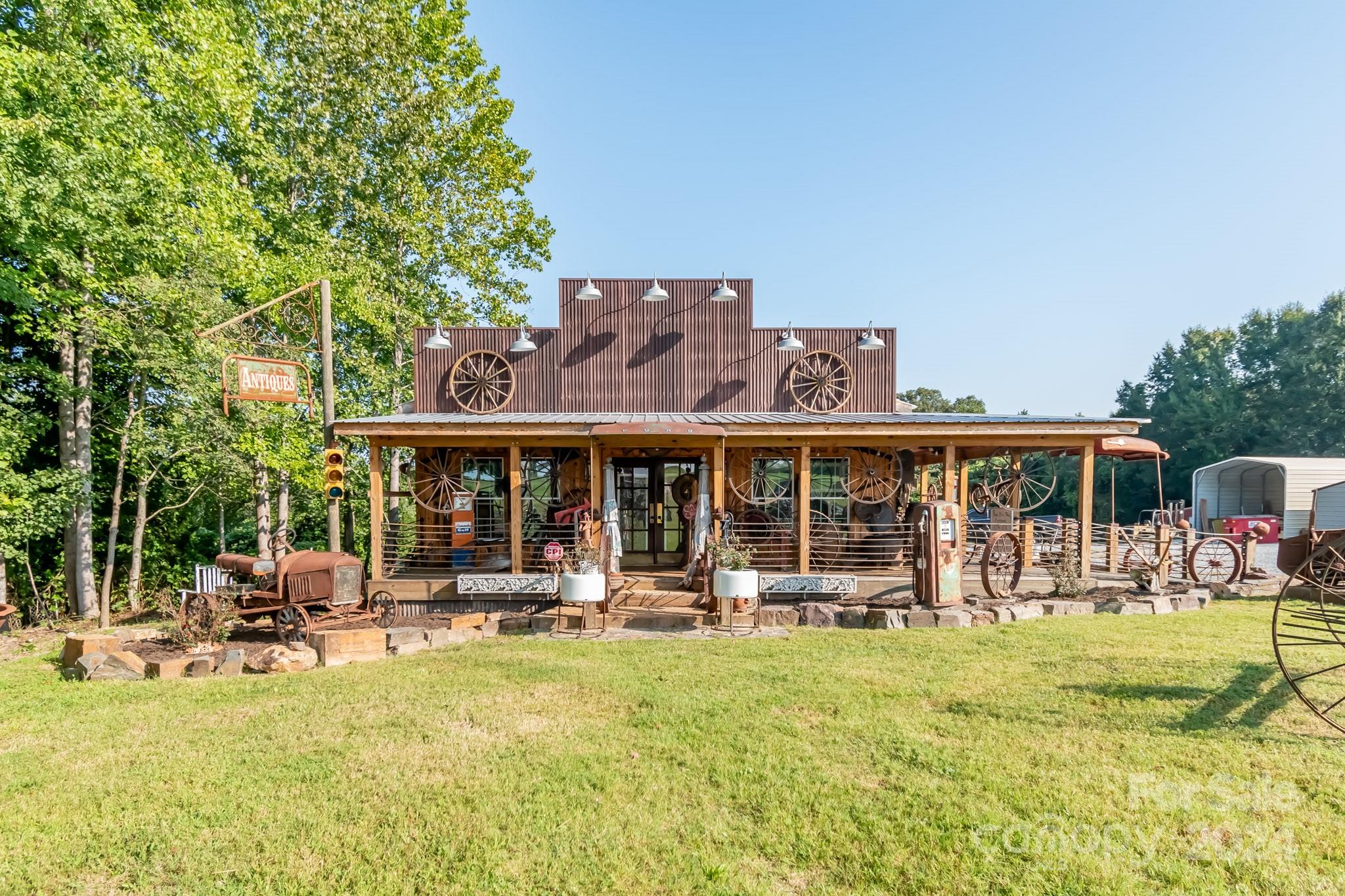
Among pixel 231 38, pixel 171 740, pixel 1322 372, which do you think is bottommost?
pixel 171 740

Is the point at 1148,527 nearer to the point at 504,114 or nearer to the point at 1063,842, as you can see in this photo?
the point at 1063,842

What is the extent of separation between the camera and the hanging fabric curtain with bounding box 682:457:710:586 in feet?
32.7

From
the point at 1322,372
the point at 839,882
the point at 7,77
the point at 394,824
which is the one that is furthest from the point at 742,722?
the point at 1322,372

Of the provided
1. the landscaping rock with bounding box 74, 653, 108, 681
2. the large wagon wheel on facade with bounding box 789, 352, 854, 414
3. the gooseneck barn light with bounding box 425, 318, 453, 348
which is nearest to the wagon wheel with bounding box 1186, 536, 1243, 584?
the large wagon wheel on facade with bounding box 789, 352, 854, 414

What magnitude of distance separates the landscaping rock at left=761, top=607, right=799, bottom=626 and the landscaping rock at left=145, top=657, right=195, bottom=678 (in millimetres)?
7103

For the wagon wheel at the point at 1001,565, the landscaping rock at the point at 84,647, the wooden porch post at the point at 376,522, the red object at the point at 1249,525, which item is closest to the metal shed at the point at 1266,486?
the red object at the point at 1249,525

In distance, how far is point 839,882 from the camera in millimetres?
3082

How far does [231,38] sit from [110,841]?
1506cm

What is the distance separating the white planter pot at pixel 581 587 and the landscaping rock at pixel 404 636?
189cm

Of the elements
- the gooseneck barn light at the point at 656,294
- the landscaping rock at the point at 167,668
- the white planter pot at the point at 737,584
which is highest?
the gooseneck barn light at the point at 656,294

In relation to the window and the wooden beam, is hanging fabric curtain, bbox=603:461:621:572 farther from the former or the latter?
the wooden beam

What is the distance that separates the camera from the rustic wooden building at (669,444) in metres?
10.0

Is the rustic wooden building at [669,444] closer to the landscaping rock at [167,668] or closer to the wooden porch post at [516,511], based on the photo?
the wooden porch post at [516,511]

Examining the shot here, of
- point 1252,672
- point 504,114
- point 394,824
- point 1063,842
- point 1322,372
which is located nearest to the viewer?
point 1063,842
